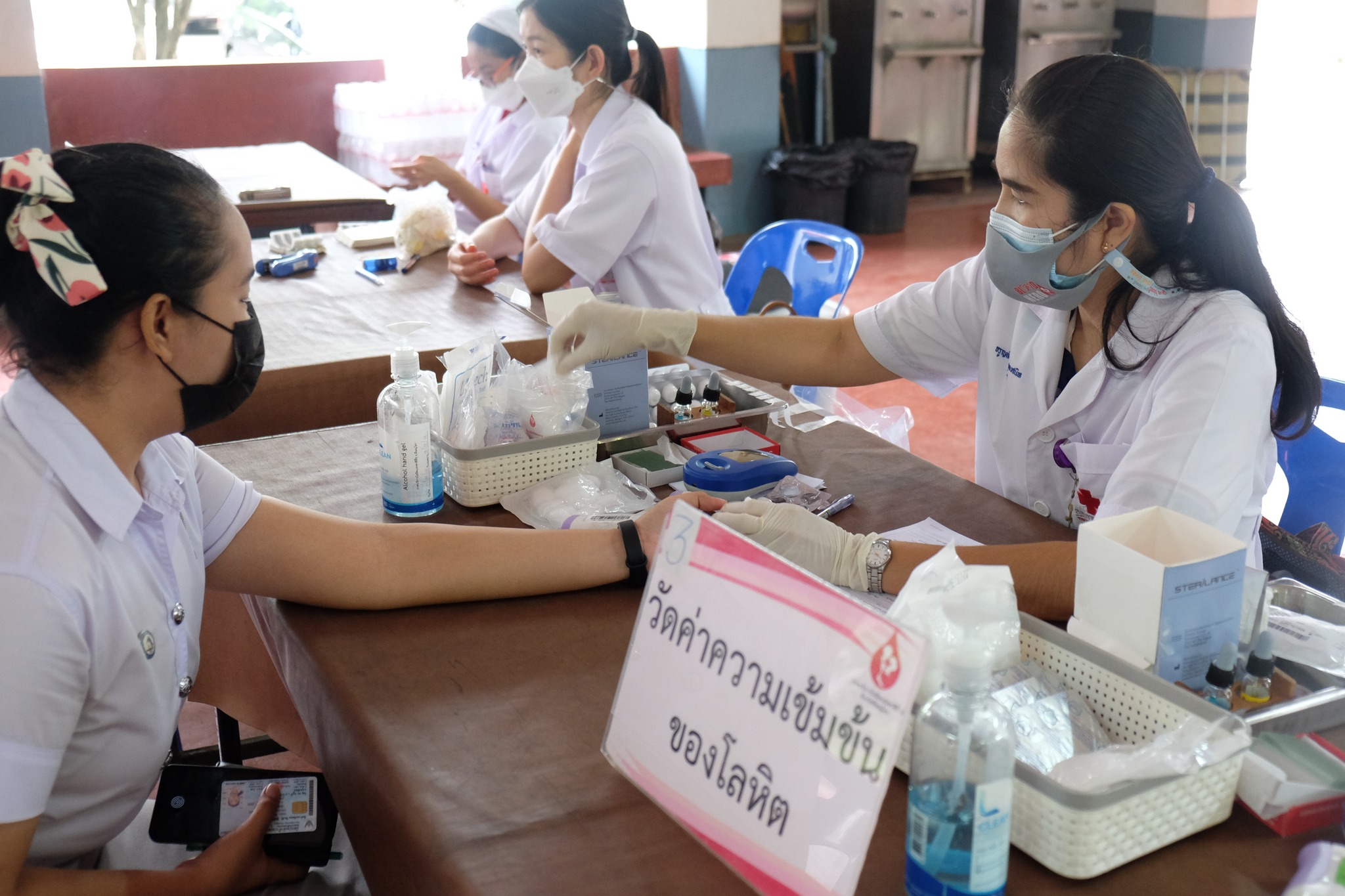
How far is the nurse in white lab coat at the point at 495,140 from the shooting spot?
136 inches

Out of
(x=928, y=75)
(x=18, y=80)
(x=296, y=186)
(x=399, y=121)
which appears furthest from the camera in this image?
(x=928, y=75)

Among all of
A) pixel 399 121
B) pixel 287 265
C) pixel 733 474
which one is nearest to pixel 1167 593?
pixel 733 474

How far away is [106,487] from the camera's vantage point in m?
1.07

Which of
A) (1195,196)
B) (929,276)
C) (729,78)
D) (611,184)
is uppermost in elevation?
(729,78)

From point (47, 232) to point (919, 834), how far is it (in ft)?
2.76

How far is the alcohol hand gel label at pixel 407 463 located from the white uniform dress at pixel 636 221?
1309 millimetres

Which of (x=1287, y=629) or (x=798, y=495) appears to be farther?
(x=798, y=495)

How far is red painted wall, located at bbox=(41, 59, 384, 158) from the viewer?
5.28m

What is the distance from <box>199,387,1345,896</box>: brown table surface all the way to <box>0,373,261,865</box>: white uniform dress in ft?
0.53

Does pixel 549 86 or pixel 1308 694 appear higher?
pixel 549 86

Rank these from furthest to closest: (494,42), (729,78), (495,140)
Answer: (729,78), (495,140), (494,42)

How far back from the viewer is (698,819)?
0.89 m

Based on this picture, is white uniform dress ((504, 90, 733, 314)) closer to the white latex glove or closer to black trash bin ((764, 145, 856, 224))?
the white latex glove

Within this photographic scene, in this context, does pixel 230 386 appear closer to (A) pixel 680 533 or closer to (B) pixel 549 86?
(A) pixel 680 533
